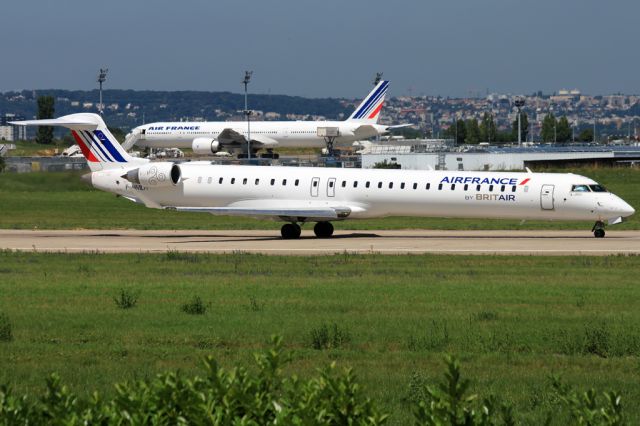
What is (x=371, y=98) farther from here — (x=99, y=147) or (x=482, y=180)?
(x=482, y=180)

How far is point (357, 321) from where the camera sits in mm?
17891

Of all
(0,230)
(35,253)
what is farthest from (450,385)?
(0,230)

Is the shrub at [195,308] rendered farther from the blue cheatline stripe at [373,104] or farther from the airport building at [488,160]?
the blue cheatline stripe at [373,104]

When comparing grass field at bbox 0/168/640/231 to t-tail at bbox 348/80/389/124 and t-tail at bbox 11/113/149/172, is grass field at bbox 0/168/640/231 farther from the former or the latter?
t-tail at bbox 348/80/389/124

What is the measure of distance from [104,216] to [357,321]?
33.0 meters

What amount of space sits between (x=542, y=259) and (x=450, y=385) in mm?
20495

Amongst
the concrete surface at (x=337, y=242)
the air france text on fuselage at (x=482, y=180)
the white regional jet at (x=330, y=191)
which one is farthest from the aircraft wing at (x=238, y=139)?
the air france text on fuselage at (x=482, y=180)

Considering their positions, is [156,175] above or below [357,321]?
above

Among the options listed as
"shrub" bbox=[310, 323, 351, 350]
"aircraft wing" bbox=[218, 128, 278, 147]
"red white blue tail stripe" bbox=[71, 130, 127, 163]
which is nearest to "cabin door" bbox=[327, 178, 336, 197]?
"red white blue tail stripe" bbox=[71, 130, 127, 163]

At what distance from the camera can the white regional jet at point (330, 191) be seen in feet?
112

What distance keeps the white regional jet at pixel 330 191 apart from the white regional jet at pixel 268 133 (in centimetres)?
6712

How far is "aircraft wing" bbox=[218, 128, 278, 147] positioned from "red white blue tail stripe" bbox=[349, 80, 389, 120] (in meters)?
9.83

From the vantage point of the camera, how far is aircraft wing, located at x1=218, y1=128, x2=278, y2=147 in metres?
106

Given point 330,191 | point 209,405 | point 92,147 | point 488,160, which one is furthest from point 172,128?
point 209,405
